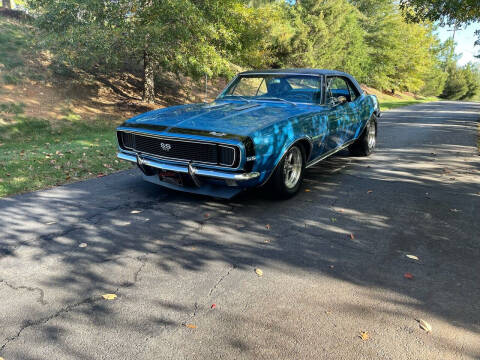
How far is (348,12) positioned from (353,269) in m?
32.3

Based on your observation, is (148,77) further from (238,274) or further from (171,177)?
(238,274)

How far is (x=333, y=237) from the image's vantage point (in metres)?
3.53

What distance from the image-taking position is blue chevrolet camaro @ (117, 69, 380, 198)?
12.3ft

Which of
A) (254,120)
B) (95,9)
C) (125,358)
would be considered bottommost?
(125,358)

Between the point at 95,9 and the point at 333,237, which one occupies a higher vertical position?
the point at 95,9

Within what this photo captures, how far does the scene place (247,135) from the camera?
11.9 ft

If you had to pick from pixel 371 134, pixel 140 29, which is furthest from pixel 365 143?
pixel 140 29

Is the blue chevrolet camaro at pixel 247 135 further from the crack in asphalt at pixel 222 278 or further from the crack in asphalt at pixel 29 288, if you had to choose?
the crack in asphalt at pixel 29 288

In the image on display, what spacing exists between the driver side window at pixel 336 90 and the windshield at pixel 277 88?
0.69ft

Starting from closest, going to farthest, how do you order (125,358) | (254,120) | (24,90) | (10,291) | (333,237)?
(125,358) < (10,291) < (333,237) < (254,120) < (24,90)

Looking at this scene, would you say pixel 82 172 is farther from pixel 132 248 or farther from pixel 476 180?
pixel 476 180

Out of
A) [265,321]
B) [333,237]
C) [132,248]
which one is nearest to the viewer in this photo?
[265,321]

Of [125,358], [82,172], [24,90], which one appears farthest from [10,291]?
[24,90]

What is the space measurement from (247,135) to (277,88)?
2004 millimetres
